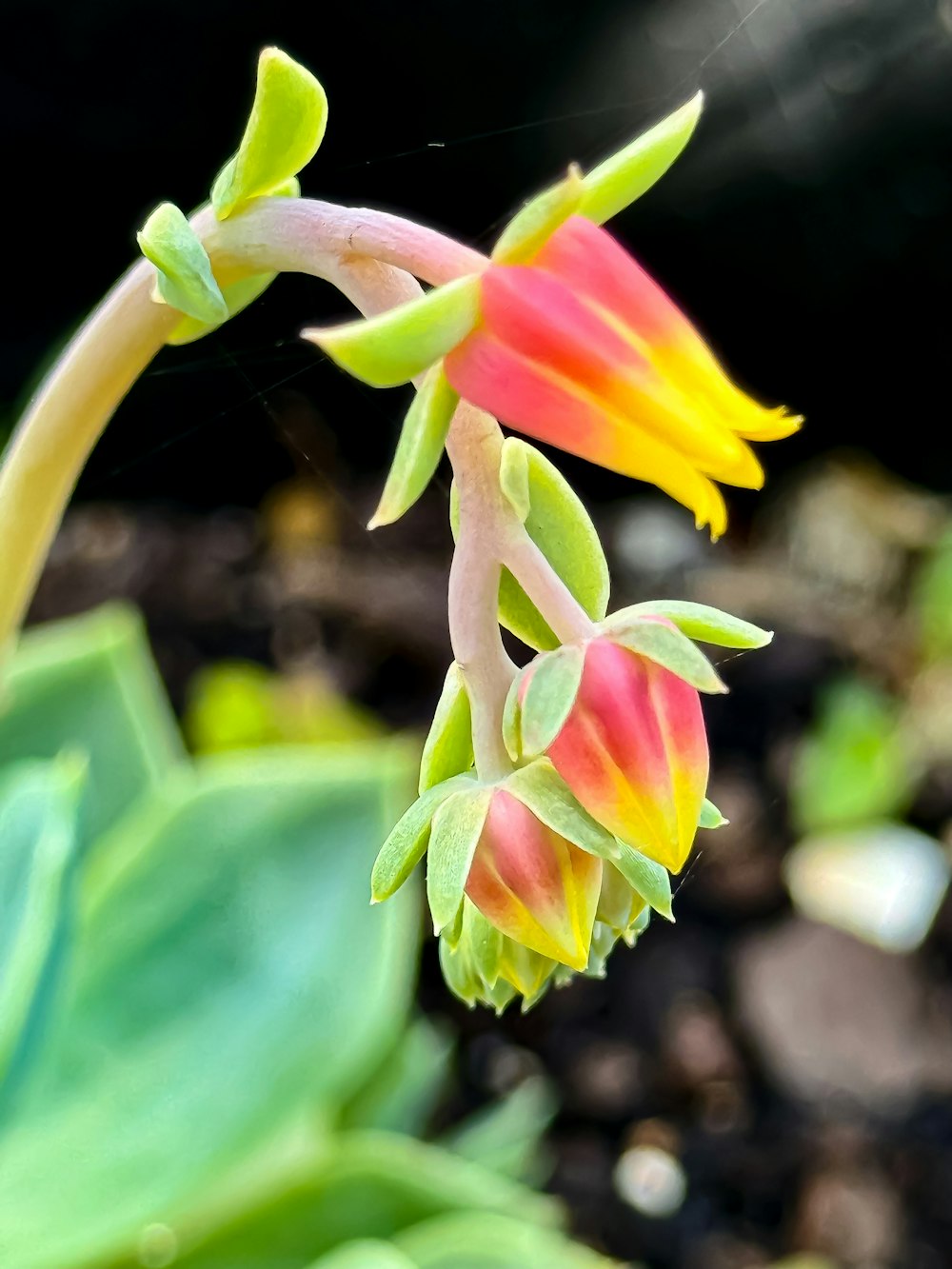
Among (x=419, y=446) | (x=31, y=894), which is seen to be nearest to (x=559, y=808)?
(x=419, y=446)

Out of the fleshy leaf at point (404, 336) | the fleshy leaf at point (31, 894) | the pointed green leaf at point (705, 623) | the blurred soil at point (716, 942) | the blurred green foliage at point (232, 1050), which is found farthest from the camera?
the blurred soil at point (716, 942)

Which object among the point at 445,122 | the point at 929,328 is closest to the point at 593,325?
the point at 445,122

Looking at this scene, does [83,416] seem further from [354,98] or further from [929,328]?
[929,328]

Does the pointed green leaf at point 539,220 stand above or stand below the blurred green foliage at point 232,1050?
above

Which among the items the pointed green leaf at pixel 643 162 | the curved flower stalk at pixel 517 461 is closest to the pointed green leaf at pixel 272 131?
the curved flower stalk at pixel 517 461

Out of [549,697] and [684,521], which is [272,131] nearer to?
[549,697]

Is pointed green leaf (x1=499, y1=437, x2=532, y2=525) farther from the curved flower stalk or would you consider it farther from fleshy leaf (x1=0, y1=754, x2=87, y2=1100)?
fleshy leaf (x1=0, y1=754, x2=87, y2=1100)

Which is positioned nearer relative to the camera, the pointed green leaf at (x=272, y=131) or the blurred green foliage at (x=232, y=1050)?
the pointed green leaf at (x=272, y=131)

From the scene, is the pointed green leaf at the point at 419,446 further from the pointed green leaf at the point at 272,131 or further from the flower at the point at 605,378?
the pointed green leaf at the point at 272,131
